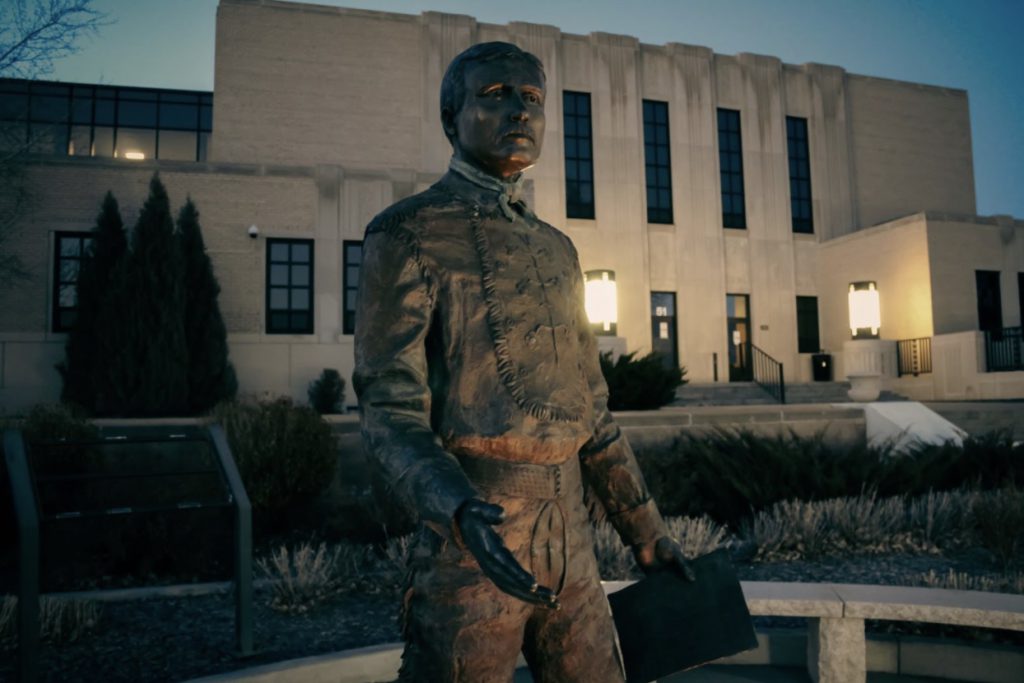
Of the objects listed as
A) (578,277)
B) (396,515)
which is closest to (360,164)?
(396,515)

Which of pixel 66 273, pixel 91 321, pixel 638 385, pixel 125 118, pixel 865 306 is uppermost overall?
pixel 125 118

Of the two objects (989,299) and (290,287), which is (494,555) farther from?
(989,299)

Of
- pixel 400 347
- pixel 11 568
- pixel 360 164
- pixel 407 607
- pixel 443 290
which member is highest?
pixel 360 164

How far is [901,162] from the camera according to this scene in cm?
2477

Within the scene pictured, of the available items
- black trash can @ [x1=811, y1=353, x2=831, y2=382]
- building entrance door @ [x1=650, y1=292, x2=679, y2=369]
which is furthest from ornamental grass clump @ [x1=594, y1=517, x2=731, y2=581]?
black trash can @ [x1=811, y1=353, x2=831, y2=382]

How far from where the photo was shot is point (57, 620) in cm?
480

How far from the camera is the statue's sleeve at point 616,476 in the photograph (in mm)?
2289

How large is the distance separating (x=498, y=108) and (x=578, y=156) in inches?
806

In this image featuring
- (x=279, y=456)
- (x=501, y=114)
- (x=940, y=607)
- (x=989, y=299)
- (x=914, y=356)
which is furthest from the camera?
(x=989, y=299)

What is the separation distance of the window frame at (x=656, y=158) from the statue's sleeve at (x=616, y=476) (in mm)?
20630

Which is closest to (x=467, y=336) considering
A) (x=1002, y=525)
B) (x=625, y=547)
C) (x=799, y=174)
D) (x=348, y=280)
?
(x=625, y=547)

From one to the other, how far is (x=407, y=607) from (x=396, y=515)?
5.63 meters

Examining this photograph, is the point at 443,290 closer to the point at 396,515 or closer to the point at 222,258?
the point at 396,515

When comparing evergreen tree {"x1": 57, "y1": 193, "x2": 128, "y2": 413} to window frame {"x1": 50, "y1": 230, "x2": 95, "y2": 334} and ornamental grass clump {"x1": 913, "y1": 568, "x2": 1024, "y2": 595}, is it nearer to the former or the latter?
window frame {"x1": 50, "y1": 230, "x2": 95, "y2": 334}
